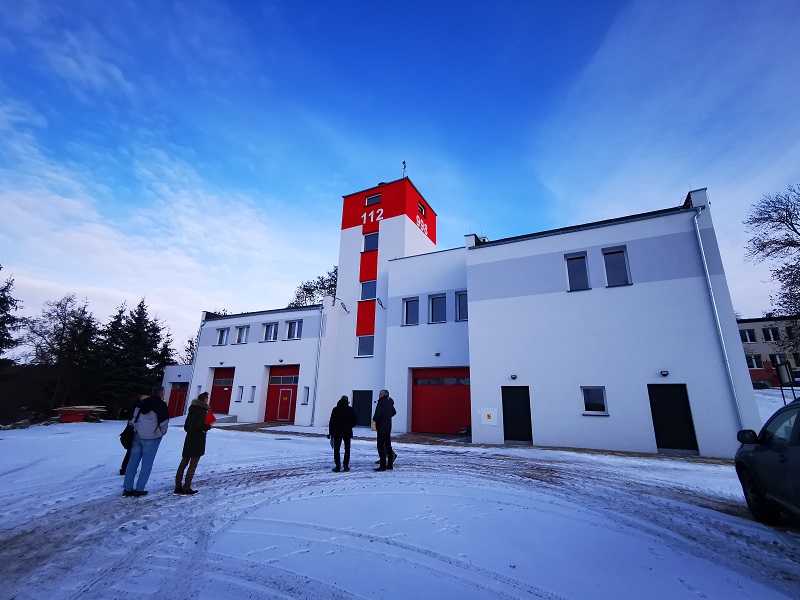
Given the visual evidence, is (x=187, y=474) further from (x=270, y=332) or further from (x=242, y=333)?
(x=242, y=333)

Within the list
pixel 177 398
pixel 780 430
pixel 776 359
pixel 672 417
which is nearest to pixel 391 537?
pixel 780 430

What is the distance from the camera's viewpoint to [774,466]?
423 centimetres

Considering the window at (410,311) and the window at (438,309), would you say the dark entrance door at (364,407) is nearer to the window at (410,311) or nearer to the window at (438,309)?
the window at (410,311)

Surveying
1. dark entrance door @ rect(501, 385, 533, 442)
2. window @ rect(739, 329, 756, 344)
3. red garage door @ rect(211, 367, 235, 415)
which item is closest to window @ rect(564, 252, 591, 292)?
dark entrance door @ rect(501, 385, 533, 442)

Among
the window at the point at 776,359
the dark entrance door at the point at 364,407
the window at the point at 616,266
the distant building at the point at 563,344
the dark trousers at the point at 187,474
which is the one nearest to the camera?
the dark trousers at the point at 187,474

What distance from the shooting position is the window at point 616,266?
527 inches

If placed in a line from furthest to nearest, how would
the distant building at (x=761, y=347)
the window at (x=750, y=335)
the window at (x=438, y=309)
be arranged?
the window at (x=750, y=335) < the distant building at (x=761, y=347) < the window at (x=438, y=309)

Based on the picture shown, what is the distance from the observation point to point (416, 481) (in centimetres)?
685

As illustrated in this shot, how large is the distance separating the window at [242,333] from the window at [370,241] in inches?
414

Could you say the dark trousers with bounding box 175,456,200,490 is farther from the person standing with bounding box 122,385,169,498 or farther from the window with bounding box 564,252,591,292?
the window with bounding box 564,252,591,292

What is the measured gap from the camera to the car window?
4214 mm

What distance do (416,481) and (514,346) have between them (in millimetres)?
8462

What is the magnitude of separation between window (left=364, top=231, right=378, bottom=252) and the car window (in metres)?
19.7

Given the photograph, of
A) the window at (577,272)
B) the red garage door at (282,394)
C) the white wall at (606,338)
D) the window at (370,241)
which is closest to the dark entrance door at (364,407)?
the red garage door at (282,394)
